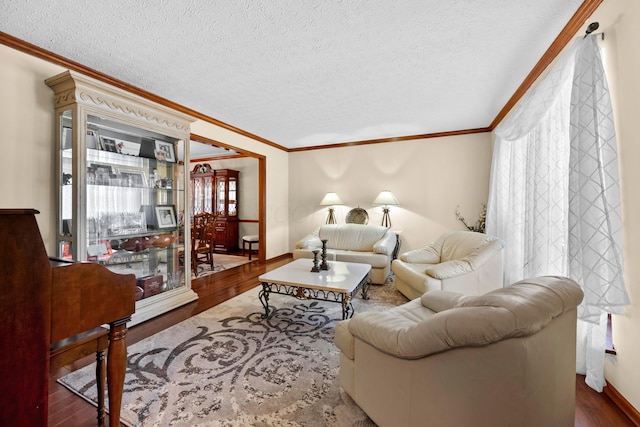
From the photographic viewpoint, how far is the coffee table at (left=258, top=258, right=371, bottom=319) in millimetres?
2414

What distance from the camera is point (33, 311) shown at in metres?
0.90

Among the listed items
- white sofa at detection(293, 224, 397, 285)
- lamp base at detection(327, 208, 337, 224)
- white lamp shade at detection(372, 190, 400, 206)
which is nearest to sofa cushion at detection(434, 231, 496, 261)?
white sofa at detection(293, 224, 397, 285)

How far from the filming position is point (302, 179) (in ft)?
19.7

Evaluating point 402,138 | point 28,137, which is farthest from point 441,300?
point 402,138

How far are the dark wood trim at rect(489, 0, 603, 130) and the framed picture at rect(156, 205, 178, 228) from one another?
3.99 meters

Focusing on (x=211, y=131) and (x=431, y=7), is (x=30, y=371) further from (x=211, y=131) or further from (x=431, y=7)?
(x=211, y=131)

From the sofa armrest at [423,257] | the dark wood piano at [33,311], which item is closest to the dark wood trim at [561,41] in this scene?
the sofa armrest at [423,257]

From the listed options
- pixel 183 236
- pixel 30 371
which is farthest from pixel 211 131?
pixel 30 371

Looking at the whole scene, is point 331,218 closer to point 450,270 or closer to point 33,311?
point 450,270

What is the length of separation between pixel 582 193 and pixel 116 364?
267 cm

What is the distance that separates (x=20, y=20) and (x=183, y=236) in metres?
2.21

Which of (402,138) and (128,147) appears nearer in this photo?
(128,147)

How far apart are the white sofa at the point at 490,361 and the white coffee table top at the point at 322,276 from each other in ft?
3.92

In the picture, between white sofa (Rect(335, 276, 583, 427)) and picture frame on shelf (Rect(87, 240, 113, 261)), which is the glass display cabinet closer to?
picture frame on shelf (Rect(87, 240, 113, 261))
